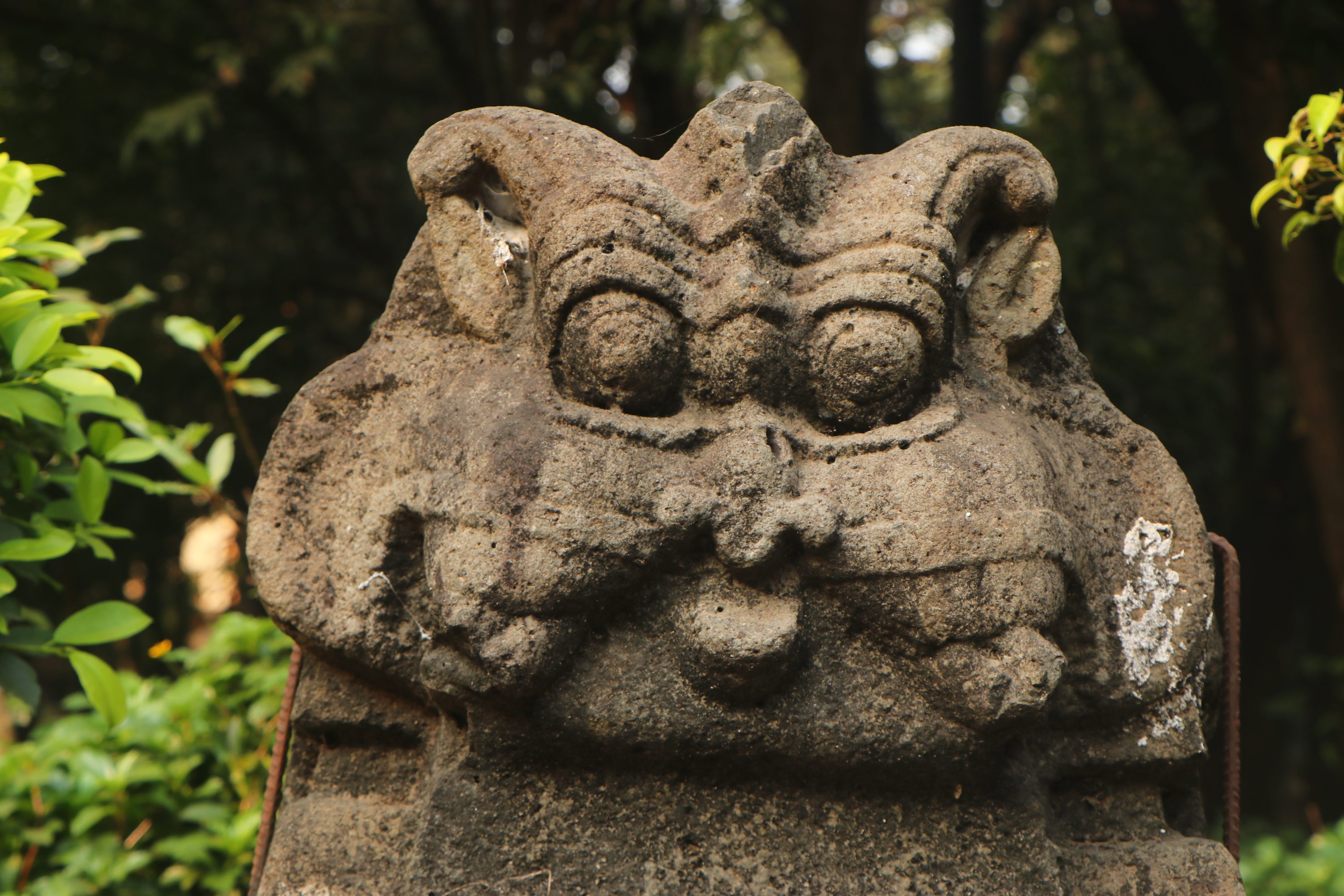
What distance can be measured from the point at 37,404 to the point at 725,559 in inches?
43.2

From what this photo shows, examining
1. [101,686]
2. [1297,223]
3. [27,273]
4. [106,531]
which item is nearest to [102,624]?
[101,686]

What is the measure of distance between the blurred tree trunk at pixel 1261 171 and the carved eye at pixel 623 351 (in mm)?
2867

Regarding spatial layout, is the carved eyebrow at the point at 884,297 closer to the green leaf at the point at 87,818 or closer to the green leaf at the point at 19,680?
the green leaf at the point at 19,680

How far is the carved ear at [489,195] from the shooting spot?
1.77 metres

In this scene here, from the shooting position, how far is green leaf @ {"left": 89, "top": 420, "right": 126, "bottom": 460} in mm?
2154

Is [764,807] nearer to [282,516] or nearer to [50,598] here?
[282,516]

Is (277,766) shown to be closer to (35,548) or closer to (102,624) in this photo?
(102,624)

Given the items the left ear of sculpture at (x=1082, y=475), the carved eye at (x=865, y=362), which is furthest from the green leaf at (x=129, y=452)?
the left ear of sculpture at (x=1082, y=475)

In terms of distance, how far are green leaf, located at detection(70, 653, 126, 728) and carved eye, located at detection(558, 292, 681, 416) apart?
82 centimetres

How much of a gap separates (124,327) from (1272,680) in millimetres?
4917

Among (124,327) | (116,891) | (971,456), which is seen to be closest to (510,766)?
(971,456)

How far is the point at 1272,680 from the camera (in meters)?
5.22

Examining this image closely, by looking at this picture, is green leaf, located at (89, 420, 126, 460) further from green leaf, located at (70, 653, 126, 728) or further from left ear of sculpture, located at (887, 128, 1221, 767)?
left ear of sculpture, located at (887, 128, 1221, 767)

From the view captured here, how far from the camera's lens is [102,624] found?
71.7 inches
